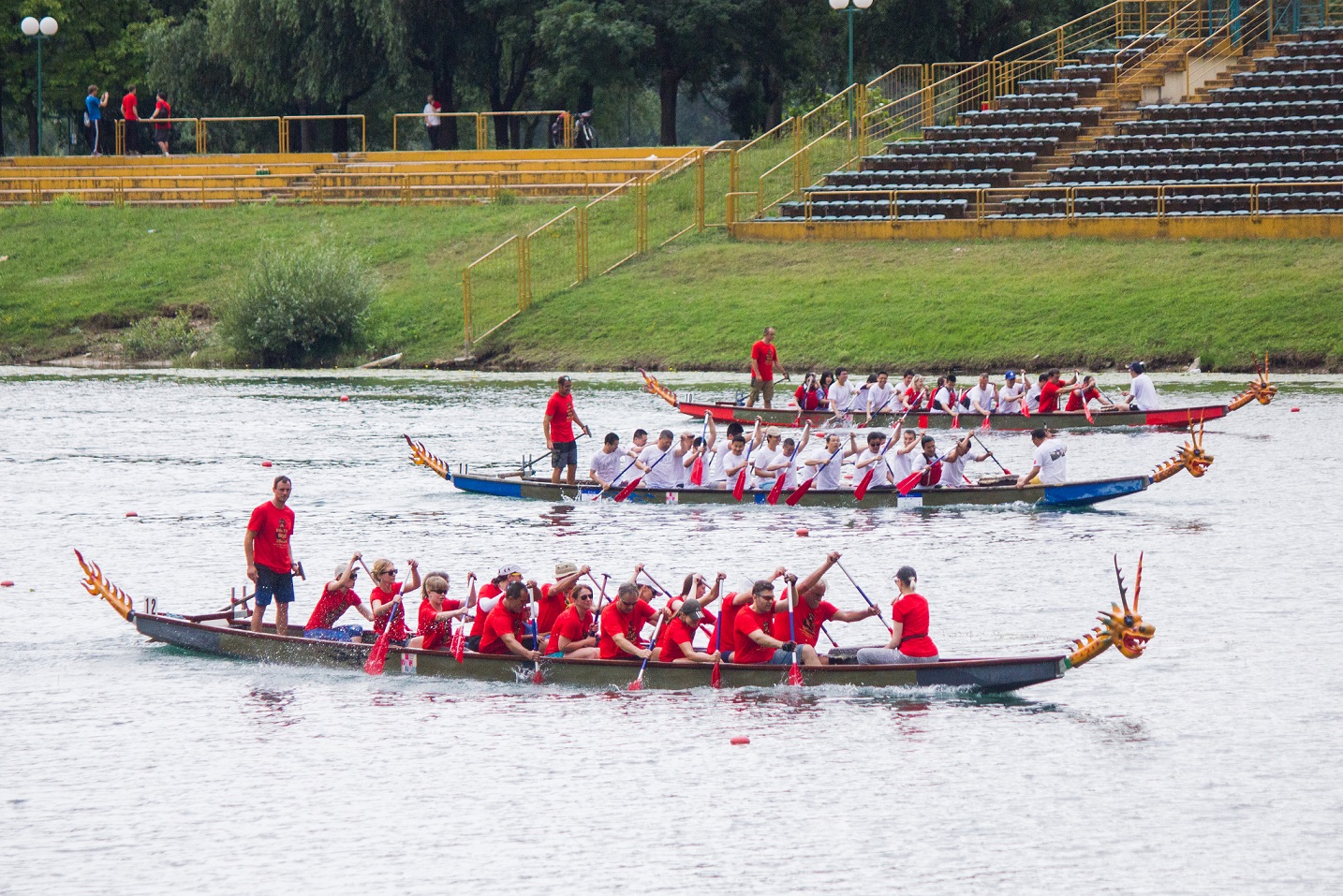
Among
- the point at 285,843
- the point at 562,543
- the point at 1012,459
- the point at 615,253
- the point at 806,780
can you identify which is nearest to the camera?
the point at 285,843

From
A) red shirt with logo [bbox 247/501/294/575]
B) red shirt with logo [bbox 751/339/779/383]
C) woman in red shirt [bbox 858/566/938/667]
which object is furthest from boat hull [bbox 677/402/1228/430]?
woman in red shirt [bbox 858/566/938/667]

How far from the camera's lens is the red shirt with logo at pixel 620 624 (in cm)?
Answer: 1570

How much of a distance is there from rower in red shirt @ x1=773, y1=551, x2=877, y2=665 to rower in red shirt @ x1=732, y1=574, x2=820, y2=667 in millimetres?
99

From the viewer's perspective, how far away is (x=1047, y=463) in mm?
24016

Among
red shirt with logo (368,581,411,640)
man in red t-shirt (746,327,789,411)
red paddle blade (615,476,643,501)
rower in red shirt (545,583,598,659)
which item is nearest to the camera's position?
rower in red shirt (545,583,598,659)

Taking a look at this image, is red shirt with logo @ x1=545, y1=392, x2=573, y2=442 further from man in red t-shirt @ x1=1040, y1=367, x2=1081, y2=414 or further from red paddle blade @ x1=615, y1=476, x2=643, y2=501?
man in red t-shirt @ x1=1040, y1=367, x2=1081, y2=414

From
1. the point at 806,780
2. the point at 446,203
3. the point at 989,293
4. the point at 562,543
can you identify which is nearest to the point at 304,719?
the point at 806,780

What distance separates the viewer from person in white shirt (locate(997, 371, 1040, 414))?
107ft

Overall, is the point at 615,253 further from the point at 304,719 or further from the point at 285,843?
the point at 285,843

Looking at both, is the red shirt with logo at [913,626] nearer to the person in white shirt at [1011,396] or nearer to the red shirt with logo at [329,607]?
the red shirt with logo at [329,607]

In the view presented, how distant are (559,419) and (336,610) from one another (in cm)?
874

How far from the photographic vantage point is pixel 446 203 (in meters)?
54.4

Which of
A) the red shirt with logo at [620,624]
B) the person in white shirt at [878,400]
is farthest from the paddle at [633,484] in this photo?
the red shirt with logo at [620,624]

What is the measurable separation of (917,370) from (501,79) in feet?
104
